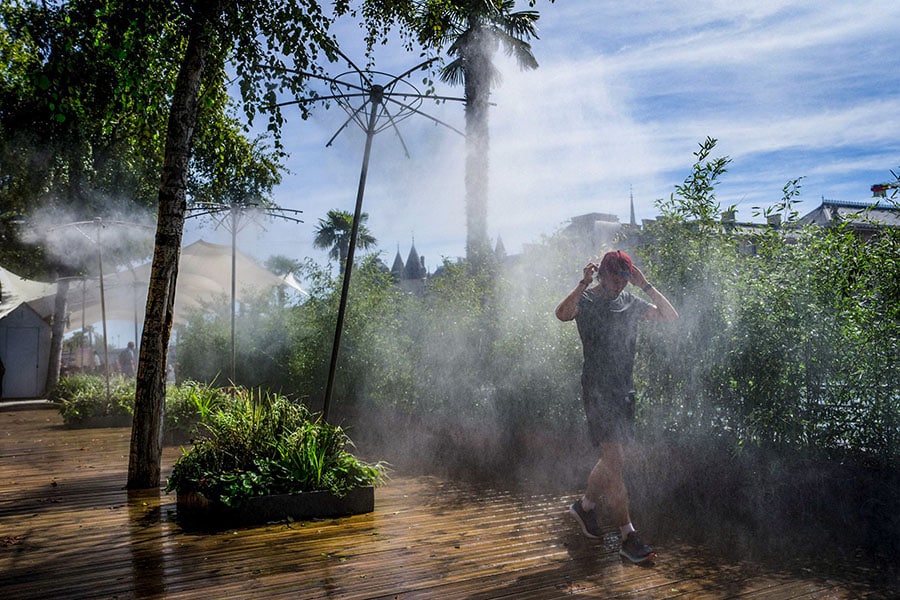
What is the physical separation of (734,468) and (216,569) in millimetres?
3239

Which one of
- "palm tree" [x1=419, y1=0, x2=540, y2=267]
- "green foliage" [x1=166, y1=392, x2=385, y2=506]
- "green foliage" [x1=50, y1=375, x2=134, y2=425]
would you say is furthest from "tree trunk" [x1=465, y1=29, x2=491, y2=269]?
"green foliage" [x1=166, y1=392, x2=385, y2=506]

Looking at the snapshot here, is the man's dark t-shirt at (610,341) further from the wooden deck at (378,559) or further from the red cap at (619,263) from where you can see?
the wooden deck at (378,559)

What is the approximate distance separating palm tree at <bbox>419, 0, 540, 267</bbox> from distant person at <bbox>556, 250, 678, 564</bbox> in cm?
740

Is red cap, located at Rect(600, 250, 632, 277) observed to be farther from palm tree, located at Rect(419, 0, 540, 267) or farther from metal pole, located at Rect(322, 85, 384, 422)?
palm tree, located at Rect(419, 0, 540, 267)

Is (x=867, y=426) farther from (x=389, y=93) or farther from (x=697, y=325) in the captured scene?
(x=389, y=93)

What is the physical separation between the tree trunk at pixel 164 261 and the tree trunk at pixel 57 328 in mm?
13010

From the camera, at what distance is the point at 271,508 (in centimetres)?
459

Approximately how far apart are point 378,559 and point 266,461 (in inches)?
62.3

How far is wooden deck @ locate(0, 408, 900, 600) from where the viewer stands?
314 cm

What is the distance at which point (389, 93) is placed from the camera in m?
5.62

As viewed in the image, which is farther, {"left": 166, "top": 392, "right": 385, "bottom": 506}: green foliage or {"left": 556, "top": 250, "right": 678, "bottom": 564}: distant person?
{"left": 166, "top": 392, "right": 385, "bottom": 506}: green foliage

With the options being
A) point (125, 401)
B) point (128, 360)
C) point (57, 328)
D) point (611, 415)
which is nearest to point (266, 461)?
point (611, 415)

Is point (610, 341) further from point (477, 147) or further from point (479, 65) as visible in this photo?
point (479, 65)

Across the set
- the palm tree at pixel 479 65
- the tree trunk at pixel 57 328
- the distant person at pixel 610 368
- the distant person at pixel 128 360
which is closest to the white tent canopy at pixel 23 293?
the tree trunk at pixel 57 328
